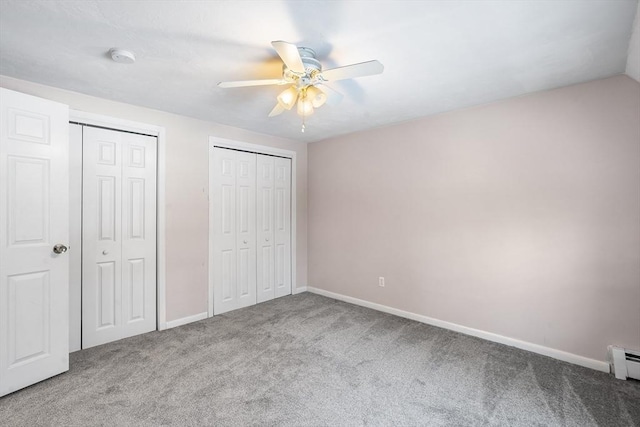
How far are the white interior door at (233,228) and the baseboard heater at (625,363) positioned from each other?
3629mm

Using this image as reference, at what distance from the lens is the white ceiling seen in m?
1.56

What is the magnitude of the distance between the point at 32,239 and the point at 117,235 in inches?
30.4

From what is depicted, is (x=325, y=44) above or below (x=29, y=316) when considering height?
above

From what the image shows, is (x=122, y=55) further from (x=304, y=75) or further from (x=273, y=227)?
(x=273, y=227)

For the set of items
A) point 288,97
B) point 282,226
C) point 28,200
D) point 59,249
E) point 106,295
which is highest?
point 288,97

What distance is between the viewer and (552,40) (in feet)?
6.06

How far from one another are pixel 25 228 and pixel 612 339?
451 centimetres

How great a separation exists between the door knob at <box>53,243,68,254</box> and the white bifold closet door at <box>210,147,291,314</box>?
1.48 metres

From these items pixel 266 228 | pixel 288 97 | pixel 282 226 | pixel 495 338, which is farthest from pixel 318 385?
pixel 282 226

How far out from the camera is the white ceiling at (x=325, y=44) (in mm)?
1563

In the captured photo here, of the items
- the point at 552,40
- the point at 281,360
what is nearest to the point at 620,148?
the point at 552,40

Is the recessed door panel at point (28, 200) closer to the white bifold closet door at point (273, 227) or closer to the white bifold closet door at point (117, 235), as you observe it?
the white bifold closet door at point (117, 235)

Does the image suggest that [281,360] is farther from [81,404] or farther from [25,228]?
[25,228]

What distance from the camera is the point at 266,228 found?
13.9 feet
